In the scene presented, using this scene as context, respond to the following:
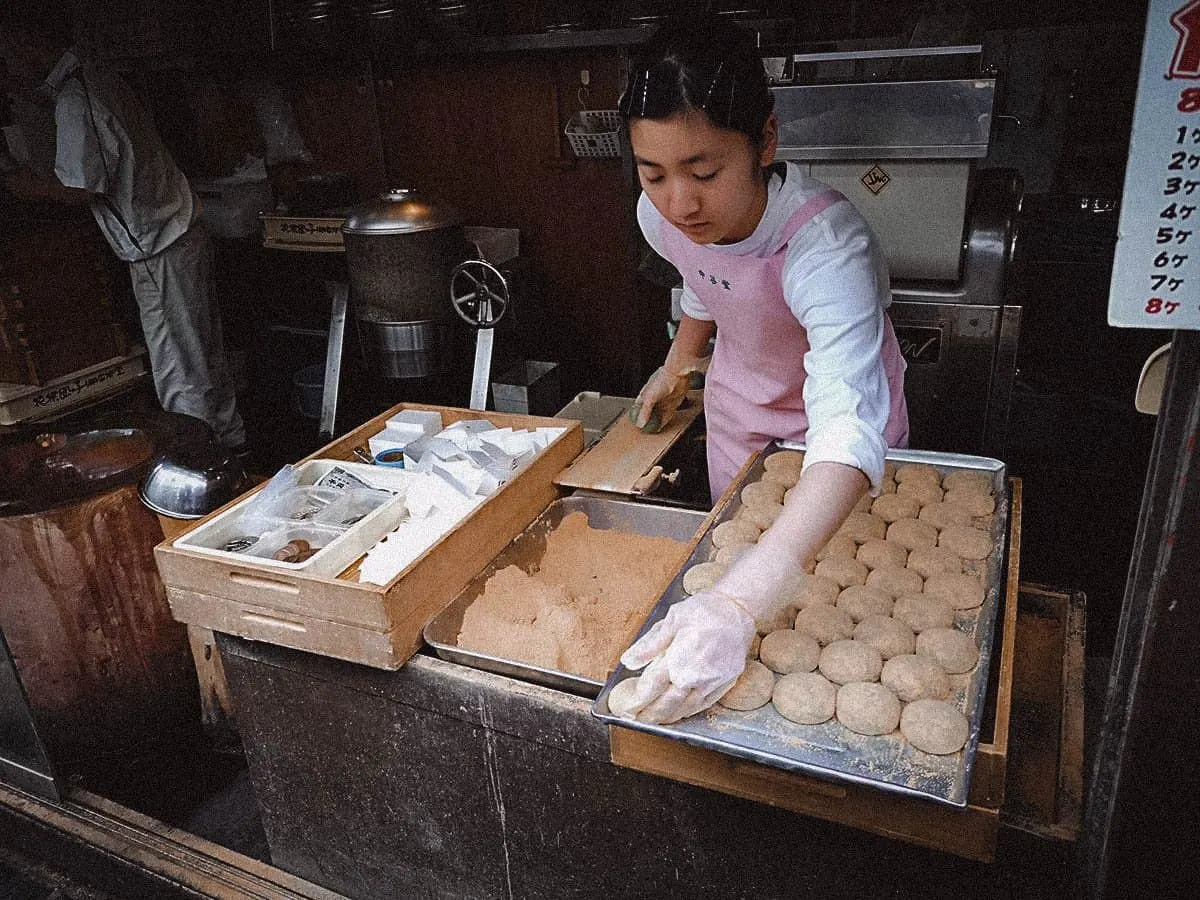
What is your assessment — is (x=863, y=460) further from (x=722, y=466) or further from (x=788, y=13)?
(x=788, y=13)

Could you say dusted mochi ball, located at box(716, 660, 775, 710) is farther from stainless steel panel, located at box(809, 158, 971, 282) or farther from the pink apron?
stainless steel panel, located at box(809, 158, 971, 282)

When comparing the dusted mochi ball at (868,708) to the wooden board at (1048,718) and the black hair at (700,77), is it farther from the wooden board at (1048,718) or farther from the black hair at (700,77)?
the black hair at (700,77)

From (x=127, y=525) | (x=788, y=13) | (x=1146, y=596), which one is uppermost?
(x=788, y=13)

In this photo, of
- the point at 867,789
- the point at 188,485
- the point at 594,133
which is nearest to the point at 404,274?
the point at 594,133

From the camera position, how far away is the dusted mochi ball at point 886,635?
1542 millimetres

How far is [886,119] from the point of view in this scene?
2748 millimetres

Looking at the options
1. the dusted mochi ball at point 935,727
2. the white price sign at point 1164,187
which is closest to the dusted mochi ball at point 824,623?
the dusted mochi ball at point 935,727

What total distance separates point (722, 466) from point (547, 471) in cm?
55

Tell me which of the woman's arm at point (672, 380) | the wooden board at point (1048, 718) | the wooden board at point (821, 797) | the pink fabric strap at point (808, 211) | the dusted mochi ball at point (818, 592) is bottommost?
the wooden board at point (1048, 718)

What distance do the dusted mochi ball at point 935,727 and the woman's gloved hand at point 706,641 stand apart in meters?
0.27

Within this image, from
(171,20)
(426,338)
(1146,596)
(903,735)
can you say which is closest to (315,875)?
(903,735)

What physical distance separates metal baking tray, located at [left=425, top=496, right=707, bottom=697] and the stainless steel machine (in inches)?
54.9

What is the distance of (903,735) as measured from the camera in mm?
1348

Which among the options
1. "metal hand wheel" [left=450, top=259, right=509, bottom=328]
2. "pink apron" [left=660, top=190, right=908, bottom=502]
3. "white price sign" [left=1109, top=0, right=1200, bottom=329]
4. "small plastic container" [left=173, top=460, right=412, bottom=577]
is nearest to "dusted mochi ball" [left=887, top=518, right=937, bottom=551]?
"pink apron" [left=660, top=190, right=908, bottom=502]
